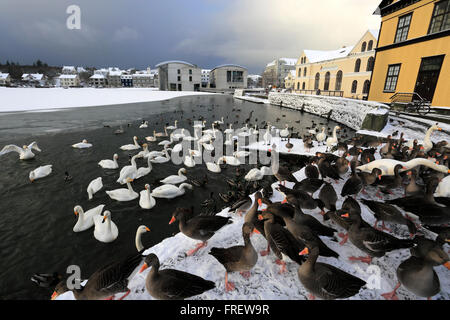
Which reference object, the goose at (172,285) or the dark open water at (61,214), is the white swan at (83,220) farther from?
the goose at (172,285)

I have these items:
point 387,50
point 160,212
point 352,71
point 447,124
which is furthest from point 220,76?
point 160,212

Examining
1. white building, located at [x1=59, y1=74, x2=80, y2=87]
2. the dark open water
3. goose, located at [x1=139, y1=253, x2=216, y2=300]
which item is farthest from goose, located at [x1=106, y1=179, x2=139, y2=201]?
white building, located at [x1=59, y1=74, x2=80, y2=87]

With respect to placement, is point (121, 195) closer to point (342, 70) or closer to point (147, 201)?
point (147, 201)

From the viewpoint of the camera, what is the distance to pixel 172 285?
3484 mm

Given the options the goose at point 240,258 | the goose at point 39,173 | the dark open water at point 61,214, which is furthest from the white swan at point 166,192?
the goose at point 39,173

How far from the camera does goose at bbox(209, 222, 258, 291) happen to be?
3873mm

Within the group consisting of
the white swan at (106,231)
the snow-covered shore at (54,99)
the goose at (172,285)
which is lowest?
the white swan at (106,231)

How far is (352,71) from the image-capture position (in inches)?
1602

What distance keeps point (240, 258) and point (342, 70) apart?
50307mm

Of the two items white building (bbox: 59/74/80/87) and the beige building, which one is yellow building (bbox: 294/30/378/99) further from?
white building (bbox: 59/74/80/87)

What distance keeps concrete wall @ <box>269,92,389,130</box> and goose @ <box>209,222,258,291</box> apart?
1633cm

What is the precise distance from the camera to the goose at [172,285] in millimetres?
3467

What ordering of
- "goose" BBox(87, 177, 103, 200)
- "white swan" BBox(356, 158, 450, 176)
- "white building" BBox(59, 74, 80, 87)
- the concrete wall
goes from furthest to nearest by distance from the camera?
"white building" BBox(59, 74, 80, 87)
the concrete wall
"goose" BBox(87, 177, 103, 200)
"white swan" BBox(356, 158, 450, 176)

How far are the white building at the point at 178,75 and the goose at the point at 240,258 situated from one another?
89.8 m
